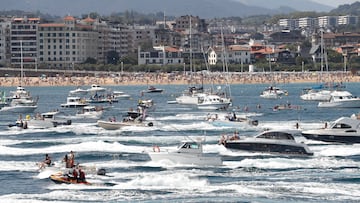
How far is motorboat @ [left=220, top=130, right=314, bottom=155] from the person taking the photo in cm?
5778

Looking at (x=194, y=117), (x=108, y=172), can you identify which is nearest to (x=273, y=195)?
(x=108, y=172)

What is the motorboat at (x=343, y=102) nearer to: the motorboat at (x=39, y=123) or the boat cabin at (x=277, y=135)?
the motorboat at (x=39, y=123)

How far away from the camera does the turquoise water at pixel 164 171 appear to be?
4578cm

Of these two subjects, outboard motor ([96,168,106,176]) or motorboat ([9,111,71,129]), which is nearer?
outboard motor ([96,168,106,176])

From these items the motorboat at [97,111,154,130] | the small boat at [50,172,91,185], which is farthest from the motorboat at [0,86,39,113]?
the small boat at [50,172,91,185]

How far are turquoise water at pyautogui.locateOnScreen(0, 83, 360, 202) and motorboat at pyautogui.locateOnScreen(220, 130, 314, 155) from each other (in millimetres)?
483

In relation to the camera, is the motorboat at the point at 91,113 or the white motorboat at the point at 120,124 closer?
the white motorboat at the point at 120,124

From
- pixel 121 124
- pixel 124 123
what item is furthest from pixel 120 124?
pixel 124 123

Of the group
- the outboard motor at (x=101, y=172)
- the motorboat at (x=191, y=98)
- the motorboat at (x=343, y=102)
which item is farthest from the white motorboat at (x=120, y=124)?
the motorboat at (x=191, y=98)

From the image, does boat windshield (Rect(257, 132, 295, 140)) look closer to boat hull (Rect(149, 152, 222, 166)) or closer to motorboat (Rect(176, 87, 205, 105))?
boat hull (Rect(149, 152, 222, 166))

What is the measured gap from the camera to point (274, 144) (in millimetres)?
57969

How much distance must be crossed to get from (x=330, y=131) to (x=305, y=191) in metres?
18.3

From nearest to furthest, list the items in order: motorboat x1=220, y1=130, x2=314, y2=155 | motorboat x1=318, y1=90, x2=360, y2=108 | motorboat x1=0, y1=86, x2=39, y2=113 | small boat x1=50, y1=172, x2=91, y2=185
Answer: small boat x1=50, y1=172, x2=91, y2=185
motorboat x1=220, y1=130, x2=314, y2=155
motorboat x1=318, y1=90, x2=360, y2=108
motorboat x1=0, y1=86, x2=39, y2=113

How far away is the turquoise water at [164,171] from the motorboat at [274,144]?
483mm
